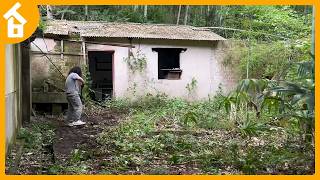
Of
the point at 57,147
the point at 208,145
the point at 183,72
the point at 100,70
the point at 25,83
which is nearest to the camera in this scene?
the point at 57,147

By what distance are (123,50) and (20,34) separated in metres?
9.68

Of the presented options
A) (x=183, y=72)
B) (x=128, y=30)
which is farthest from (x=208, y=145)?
(x=128, y=30)

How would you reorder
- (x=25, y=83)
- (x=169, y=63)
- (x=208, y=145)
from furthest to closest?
1. (x=169, y=63)
2. (x=25, y=83)
3. (x=208, y=145)

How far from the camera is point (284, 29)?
738 inches

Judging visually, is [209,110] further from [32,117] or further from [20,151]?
[20,151]

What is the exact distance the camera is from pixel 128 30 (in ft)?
49.1

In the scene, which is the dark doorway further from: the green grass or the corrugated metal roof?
the green grass

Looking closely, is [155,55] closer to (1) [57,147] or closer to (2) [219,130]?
(2) [219,130]

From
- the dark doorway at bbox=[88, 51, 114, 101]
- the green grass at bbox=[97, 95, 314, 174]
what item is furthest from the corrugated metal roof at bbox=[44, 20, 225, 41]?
the green grass at bbox=[97, 95, 314, 174]

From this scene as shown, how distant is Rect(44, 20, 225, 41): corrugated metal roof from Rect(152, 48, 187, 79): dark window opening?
0.56 meters

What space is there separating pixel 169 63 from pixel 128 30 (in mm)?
1927

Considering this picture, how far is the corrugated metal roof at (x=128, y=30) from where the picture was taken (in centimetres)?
1409

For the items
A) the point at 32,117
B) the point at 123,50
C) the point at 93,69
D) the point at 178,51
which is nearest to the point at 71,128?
the point at 32,117

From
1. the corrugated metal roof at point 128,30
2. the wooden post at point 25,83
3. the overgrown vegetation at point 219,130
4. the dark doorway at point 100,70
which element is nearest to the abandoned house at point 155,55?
the corrugated metal roof at point 128,30
